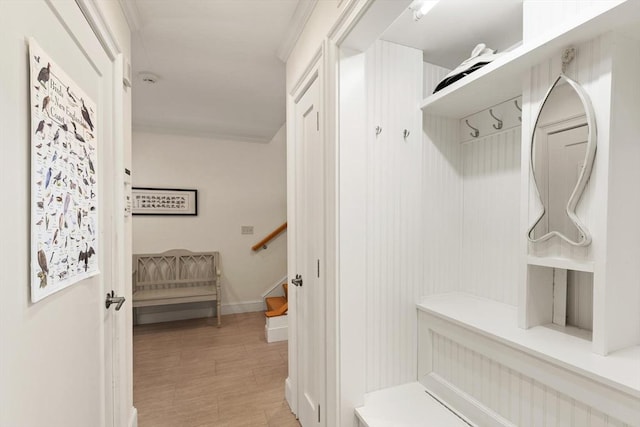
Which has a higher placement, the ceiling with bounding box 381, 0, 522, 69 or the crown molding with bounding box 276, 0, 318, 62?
the crown molding with bounding box 276, 0, 318, 62

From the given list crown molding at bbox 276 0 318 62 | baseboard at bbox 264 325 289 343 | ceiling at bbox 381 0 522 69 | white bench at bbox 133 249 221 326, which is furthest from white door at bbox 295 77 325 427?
white bench at bbox 133 249 221 326

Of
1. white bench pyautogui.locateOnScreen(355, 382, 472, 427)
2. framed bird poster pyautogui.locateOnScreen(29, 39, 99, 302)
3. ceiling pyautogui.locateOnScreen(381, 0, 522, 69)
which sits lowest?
white bench pyautogui.locateOnScreen(355, 382, 472, 427)

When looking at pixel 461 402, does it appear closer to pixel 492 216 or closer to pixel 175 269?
pixel 492 216

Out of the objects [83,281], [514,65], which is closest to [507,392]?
[514,65]

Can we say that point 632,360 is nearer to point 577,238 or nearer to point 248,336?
point 577,238

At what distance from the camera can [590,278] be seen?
1.32 m

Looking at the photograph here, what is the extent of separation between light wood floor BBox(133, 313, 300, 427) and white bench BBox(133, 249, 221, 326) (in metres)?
0.41

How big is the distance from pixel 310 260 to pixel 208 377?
5.16 feet

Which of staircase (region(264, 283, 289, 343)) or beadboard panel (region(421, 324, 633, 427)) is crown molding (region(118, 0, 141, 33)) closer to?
beadboard panel (region(421, 324, 633, 427))

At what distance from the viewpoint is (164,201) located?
3.87 m

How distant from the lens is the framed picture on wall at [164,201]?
12.3 feet

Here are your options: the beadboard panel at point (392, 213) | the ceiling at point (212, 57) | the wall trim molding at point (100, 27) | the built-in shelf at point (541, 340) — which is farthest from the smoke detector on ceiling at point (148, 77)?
the built-in shelf at point (541, 340)

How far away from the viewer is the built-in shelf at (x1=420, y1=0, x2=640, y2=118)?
105 cm

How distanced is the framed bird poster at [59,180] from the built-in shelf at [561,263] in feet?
6.09
